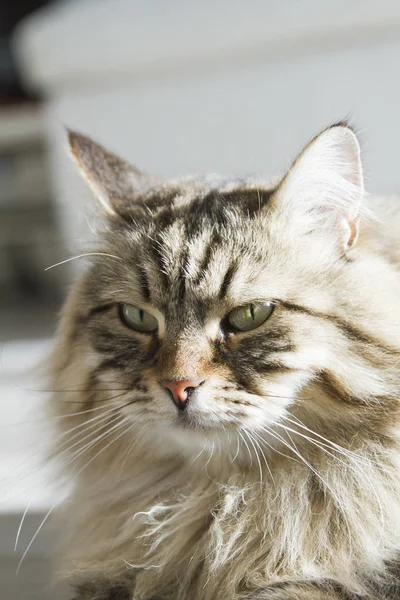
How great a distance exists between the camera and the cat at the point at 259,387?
1009 mm

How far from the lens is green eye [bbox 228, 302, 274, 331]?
1041 millimetres

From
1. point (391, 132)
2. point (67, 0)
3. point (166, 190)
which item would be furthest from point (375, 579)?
point (67, 0)

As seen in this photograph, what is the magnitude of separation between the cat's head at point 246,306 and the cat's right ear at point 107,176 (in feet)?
0.29

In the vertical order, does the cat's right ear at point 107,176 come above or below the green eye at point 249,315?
above

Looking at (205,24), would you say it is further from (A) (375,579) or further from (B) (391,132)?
(A) (375,579)

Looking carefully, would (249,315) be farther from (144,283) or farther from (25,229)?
(25,229)

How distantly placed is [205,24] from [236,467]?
1.63 metres

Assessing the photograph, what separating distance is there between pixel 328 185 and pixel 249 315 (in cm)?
25

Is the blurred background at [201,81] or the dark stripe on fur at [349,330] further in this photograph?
the blurred background at [201,81]

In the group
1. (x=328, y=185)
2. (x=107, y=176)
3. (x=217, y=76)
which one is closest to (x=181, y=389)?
(x=328, y=185)

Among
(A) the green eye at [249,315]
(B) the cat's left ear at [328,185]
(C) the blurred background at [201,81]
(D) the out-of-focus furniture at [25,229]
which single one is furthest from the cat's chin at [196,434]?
(D) the out-of-focus furniture at [25,229]

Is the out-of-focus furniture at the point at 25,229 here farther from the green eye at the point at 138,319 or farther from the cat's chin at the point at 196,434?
the cat's chin at the point at 196,434

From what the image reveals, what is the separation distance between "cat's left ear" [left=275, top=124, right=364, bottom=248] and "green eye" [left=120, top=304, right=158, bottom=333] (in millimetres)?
281

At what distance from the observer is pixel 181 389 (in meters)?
0.98
